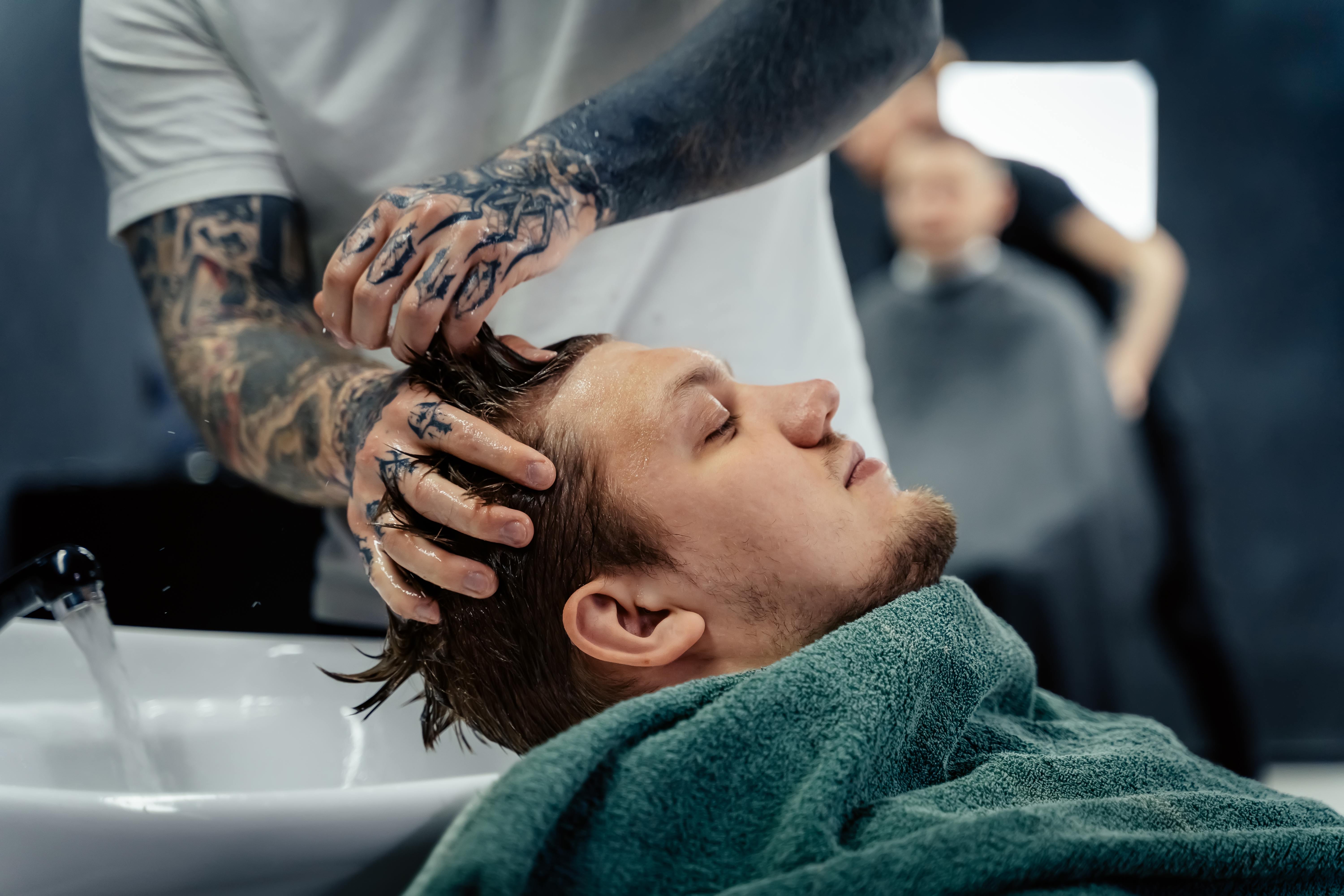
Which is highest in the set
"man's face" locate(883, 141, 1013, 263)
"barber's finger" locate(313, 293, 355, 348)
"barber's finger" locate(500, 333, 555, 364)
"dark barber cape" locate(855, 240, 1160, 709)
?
"barber's finger" locate(313, 293, 355, 348)

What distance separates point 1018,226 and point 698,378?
101 inches

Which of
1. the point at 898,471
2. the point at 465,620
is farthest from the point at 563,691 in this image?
the point at 898,471

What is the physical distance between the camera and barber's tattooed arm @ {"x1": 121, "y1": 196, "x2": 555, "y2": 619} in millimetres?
920

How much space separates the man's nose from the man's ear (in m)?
0.20

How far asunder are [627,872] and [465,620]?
385 mm

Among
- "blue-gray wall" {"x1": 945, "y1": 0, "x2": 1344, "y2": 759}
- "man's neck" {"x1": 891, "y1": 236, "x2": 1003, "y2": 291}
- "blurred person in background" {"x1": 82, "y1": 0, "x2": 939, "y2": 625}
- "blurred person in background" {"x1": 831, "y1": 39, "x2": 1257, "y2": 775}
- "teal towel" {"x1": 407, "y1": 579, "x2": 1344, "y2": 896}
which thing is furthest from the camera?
"blue-gray wall" {"x1": 945, "y1": 0, "x2": 1344, "y2": 759}

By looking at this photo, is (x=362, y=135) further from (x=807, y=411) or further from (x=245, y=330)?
(x=807, y=411)

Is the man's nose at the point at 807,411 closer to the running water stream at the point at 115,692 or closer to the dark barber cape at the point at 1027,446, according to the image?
the running water stream at the point at 115,692

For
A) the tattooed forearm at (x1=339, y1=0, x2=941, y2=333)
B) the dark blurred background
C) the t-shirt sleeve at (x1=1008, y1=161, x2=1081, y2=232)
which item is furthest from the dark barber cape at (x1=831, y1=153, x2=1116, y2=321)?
the tattooed forearm at (x1=339, y1=0, x2=941, y2=333)

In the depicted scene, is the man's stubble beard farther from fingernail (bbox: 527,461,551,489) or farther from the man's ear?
fingernail (bbox: 527,461,551,489)

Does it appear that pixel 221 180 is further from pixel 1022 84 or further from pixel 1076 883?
pixel 1022 84

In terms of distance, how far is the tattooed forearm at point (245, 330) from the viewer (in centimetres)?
107

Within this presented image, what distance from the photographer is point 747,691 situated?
683 mm

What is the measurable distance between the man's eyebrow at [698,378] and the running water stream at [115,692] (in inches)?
27.4
